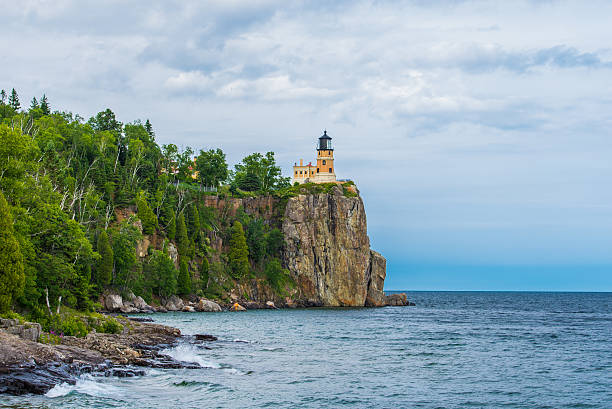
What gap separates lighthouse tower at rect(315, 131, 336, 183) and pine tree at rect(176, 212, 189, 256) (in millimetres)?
47836

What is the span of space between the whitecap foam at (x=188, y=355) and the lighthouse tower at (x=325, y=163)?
327 feet

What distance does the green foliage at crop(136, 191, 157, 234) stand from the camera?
318ft

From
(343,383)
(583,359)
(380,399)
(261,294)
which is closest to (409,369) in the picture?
(343,383)

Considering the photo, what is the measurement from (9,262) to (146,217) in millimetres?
60929

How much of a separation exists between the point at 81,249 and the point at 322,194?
7752 centimetres

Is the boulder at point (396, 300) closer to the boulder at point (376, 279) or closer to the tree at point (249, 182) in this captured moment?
the boulder at point (376, 279)

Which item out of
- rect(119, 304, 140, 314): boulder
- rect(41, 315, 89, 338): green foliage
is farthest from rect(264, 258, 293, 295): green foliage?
rect(41, 315, 89, 338): green foliage

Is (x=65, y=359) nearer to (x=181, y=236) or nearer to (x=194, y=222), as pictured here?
(x=181, y=236)

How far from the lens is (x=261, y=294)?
114562 mm

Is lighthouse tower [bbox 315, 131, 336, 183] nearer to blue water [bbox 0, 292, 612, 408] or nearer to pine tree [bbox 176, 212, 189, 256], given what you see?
pine tree [bbox 176, 212, 189, 256]

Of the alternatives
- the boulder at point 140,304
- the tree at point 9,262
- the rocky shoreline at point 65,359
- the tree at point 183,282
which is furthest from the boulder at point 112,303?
the tree at point 9,262

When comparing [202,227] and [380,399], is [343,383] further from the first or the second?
[202,227]

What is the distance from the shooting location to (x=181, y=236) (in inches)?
4023

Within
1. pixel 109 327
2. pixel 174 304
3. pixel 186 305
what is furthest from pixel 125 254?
pixel 109 327
